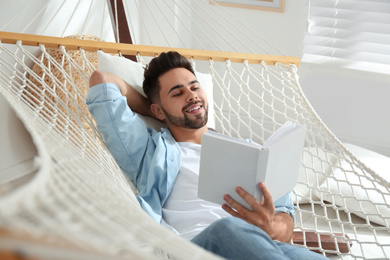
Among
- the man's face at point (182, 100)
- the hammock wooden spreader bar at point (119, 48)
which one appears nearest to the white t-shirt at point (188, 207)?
the man's face at point (182, 100)

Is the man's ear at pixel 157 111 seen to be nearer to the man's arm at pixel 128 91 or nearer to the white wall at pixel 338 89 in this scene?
the man's arm at pixel 128 91

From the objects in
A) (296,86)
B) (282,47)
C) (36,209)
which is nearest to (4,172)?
(36,209)

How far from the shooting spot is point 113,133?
5.25ft

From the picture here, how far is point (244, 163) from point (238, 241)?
192mm

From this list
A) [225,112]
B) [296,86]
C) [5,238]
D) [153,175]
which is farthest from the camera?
[225,112]

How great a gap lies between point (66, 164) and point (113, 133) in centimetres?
69

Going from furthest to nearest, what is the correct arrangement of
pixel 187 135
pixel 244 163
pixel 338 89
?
pixel 338 89, pixel 187 135, pixel 244 163

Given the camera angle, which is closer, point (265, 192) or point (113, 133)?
point (265, 192)

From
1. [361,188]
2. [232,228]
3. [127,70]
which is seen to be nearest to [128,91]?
[127,70]

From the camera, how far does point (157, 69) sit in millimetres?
1754

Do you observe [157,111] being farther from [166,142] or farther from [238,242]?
[238,242]

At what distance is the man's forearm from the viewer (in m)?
1.41

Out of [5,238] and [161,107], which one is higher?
[5,238]

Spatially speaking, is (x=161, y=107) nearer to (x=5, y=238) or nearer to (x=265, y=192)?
(x=265, y=192)
